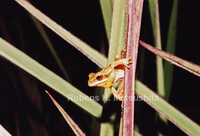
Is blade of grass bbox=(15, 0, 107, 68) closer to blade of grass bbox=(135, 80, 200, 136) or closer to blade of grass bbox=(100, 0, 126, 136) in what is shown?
blade of grass bbox=(100, 0, 126, 136)

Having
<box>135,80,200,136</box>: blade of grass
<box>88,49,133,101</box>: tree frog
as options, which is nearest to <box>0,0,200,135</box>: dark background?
<box>88,49,133,101</box>: tree frog

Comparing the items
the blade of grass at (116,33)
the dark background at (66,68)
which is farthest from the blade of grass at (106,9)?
the dark background at (66,68)

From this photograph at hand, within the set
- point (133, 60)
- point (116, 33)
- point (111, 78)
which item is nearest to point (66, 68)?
point (111, 78)

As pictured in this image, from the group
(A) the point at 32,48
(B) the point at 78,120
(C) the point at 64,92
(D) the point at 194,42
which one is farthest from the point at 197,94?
(A) the point at 32,48

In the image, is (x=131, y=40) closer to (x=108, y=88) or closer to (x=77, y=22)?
(x=108, y=88)

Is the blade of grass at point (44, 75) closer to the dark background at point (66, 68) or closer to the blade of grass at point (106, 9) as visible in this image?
the blade of grass at point (106, 9)

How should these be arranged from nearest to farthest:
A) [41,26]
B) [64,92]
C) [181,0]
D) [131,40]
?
[131,40]
[64,92]
[41,26]
[181,0]
